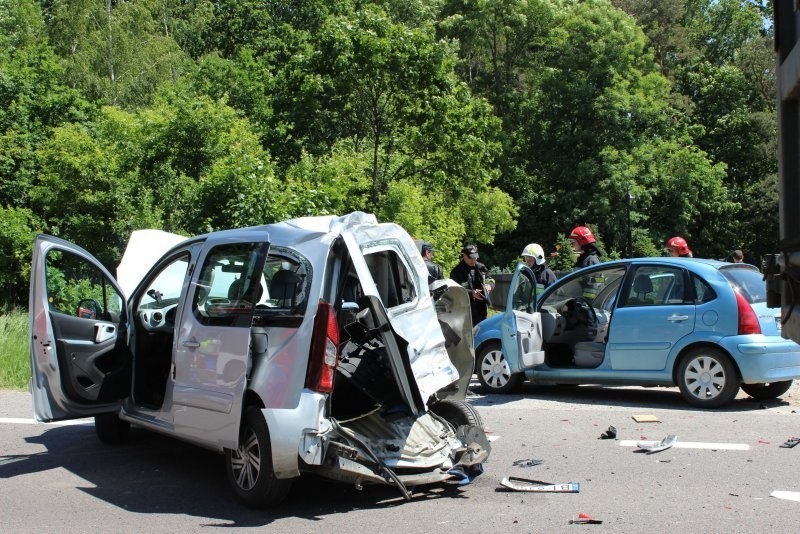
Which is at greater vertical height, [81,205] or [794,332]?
[81,205]

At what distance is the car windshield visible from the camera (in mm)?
9250

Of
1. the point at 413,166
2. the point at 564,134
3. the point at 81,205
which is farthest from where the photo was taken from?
the point at 564,134

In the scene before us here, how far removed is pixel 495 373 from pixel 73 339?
5261mm

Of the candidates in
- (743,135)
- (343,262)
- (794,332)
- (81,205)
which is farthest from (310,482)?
(743,135)

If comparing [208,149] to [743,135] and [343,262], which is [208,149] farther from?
[743,135]

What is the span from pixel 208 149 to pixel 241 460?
53.0 feet

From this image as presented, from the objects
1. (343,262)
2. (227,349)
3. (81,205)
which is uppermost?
(81,205)

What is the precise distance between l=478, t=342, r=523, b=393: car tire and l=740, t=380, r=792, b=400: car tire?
2653 millimetres

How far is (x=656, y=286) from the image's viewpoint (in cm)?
965

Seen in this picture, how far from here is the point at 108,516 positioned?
600 cm

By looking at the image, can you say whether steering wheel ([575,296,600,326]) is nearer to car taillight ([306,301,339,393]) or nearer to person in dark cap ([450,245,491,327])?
person in dark cap ([450,245,491,327])

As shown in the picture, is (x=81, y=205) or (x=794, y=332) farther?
(x=81, y=205)

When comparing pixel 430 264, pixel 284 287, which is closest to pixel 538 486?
pixel 284 287

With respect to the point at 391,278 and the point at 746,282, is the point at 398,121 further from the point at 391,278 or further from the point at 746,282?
the point at 391,278
